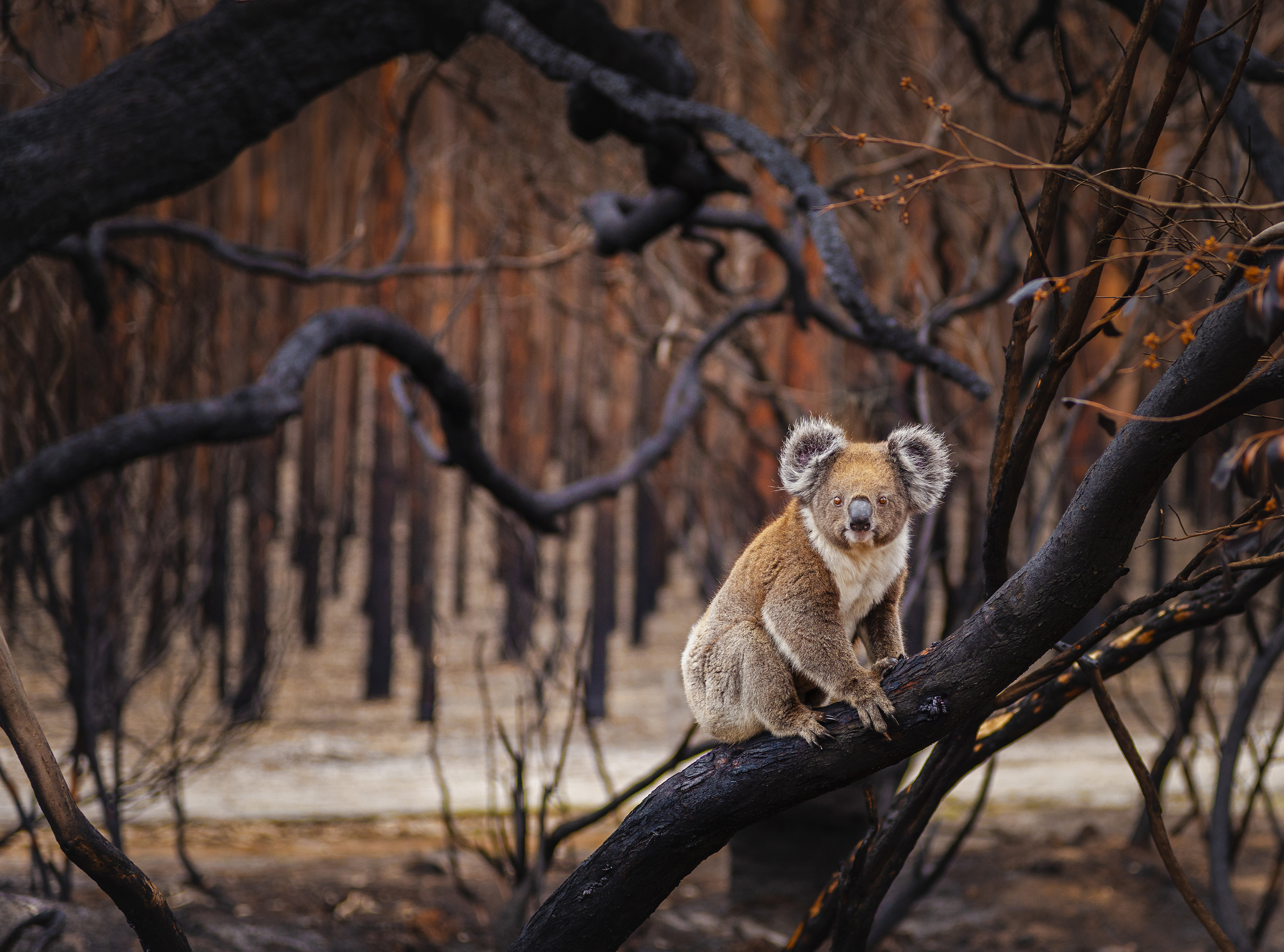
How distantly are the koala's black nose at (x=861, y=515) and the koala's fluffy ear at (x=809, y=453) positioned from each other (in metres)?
0.15

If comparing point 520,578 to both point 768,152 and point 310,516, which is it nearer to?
point 768,152

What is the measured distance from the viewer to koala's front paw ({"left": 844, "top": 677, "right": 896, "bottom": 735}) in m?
1.48

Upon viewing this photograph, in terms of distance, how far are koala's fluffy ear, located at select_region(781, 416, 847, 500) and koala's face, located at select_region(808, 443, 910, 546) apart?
0.01m

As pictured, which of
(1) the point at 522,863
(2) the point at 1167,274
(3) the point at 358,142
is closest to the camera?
(2) the point at 1167,274

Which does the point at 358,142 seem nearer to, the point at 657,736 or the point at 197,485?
the point at 197,485

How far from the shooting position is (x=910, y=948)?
14.0ft

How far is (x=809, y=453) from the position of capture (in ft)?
5.08

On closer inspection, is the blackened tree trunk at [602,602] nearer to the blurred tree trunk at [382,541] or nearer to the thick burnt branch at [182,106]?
the blurred tree trunk at [382,541]

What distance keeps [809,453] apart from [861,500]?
6.4 inches

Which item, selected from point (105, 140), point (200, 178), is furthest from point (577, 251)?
point (105, 140)

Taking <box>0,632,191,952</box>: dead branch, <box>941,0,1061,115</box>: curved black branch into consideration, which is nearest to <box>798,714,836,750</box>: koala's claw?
<box>0,632,191,952</box>: dead branch

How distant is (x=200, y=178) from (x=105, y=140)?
1.04 ft

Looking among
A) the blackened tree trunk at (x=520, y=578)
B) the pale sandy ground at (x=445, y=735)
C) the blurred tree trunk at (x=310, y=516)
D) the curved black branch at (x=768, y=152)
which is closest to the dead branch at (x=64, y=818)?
the curved black branch at (x=768, y=152)

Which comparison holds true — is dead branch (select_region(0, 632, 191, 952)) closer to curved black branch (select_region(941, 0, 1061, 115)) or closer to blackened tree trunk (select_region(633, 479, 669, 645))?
curved black branch (select_region(941, 0, 1061, 115))
